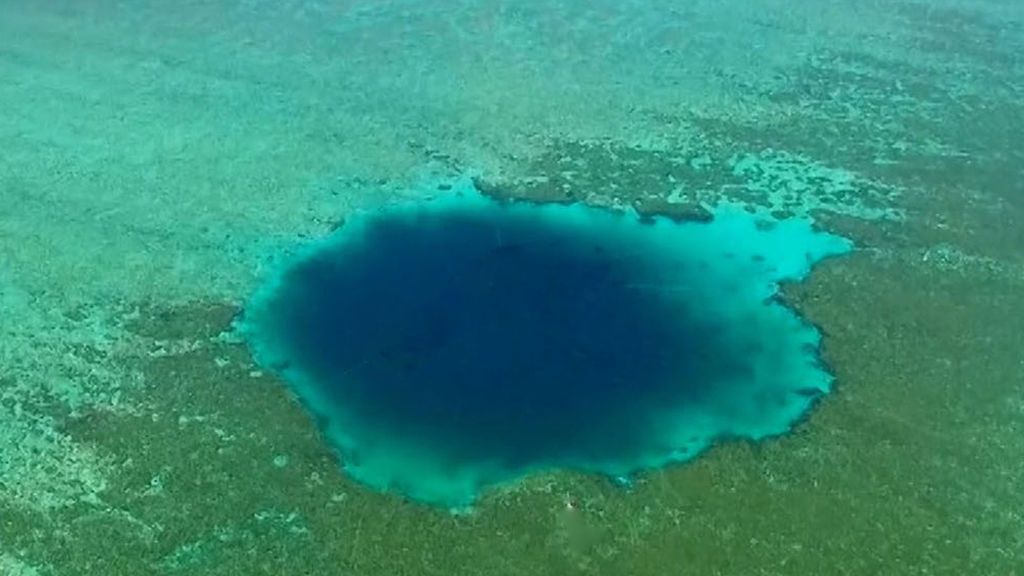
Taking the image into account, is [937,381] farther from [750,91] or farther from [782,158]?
[750,91]

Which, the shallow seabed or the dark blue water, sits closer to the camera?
the shallow seabed

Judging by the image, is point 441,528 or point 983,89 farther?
point 983,89

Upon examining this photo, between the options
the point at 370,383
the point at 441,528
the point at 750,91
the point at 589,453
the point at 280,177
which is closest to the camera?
the point at 441,528

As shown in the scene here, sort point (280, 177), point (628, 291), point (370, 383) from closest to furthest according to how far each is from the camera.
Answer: point (370, 383)
point (628, 291)
point (280, 177)

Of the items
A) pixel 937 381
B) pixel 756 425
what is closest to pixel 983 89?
pixel 937 381
